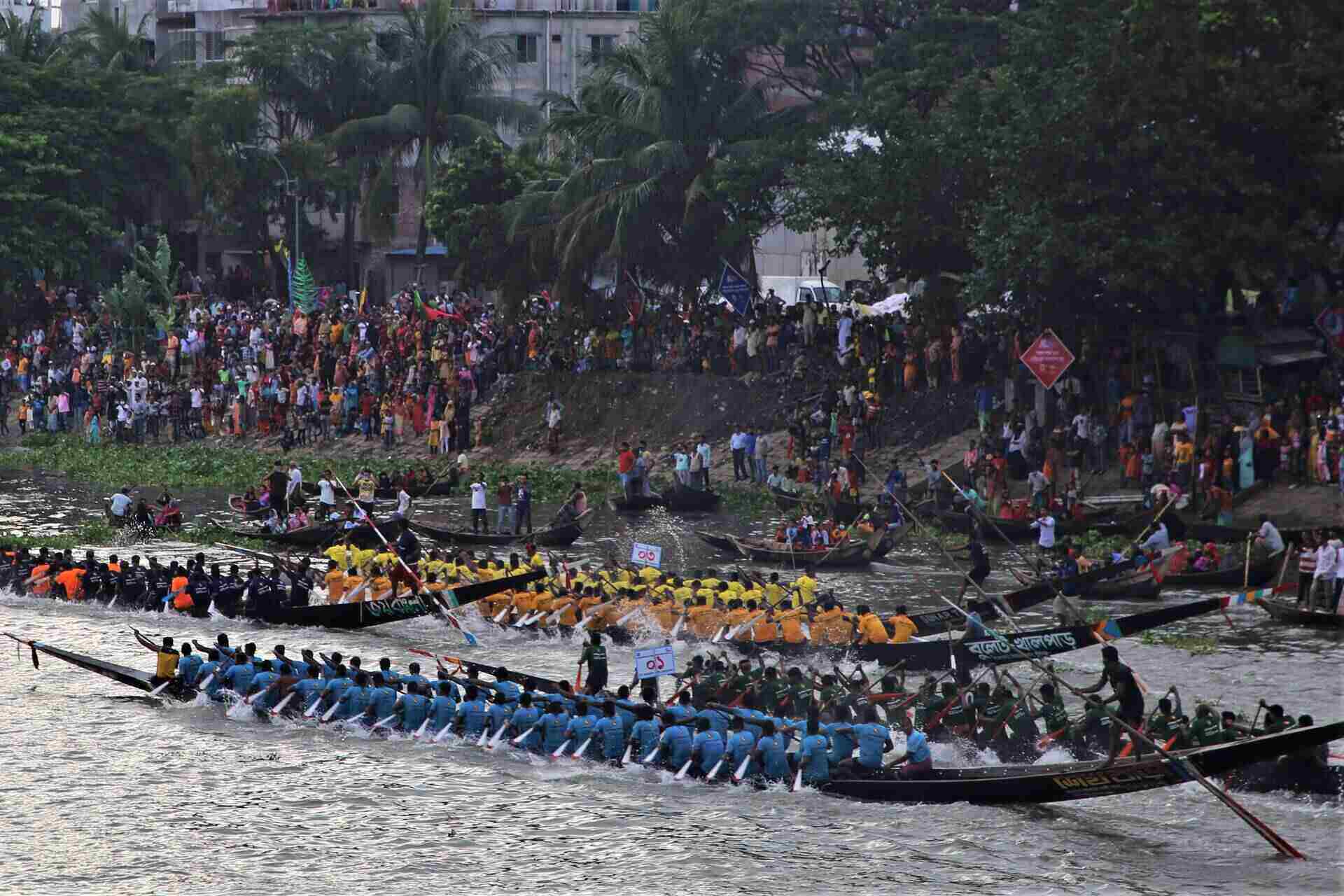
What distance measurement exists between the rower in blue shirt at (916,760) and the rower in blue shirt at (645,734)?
10.6 feet

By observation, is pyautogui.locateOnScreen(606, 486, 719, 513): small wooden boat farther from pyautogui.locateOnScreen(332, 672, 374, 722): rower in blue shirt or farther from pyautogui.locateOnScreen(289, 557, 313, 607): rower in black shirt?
pyautogui.locateOnScreen(332, 672, 374, 722): rower in blue shirt

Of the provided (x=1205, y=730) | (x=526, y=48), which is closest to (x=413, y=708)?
(x=1205, y=730)

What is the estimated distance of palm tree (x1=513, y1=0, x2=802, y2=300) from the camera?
49656 mm

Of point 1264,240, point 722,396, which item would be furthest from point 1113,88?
point 722,396

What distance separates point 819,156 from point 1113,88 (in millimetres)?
8615

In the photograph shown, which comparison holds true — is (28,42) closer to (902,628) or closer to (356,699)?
(356,699)

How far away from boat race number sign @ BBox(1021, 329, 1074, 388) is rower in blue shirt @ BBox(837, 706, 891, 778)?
16.6 m

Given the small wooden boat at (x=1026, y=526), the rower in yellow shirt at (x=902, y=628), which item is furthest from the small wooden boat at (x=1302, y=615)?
the small wooden boat at (x=1026, y=526)

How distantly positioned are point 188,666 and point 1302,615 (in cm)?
1673

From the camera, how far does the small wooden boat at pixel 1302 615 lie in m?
30.1

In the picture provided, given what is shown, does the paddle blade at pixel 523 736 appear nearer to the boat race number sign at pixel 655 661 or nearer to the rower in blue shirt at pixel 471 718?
the rower in blue shirt at pixel 471 718

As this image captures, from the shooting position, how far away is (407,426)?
178 ft

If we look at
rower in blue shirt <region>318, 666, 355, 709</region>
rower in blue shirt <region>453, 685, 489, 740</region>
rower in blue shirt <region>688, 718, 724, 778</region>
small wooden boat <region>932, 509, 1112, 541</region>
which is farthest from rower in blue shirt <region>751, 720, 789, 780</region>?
small wooden boat <region>932, 509, 1112, 541</region>

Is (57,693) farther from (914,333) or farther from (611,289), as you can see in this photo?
(611,289)
